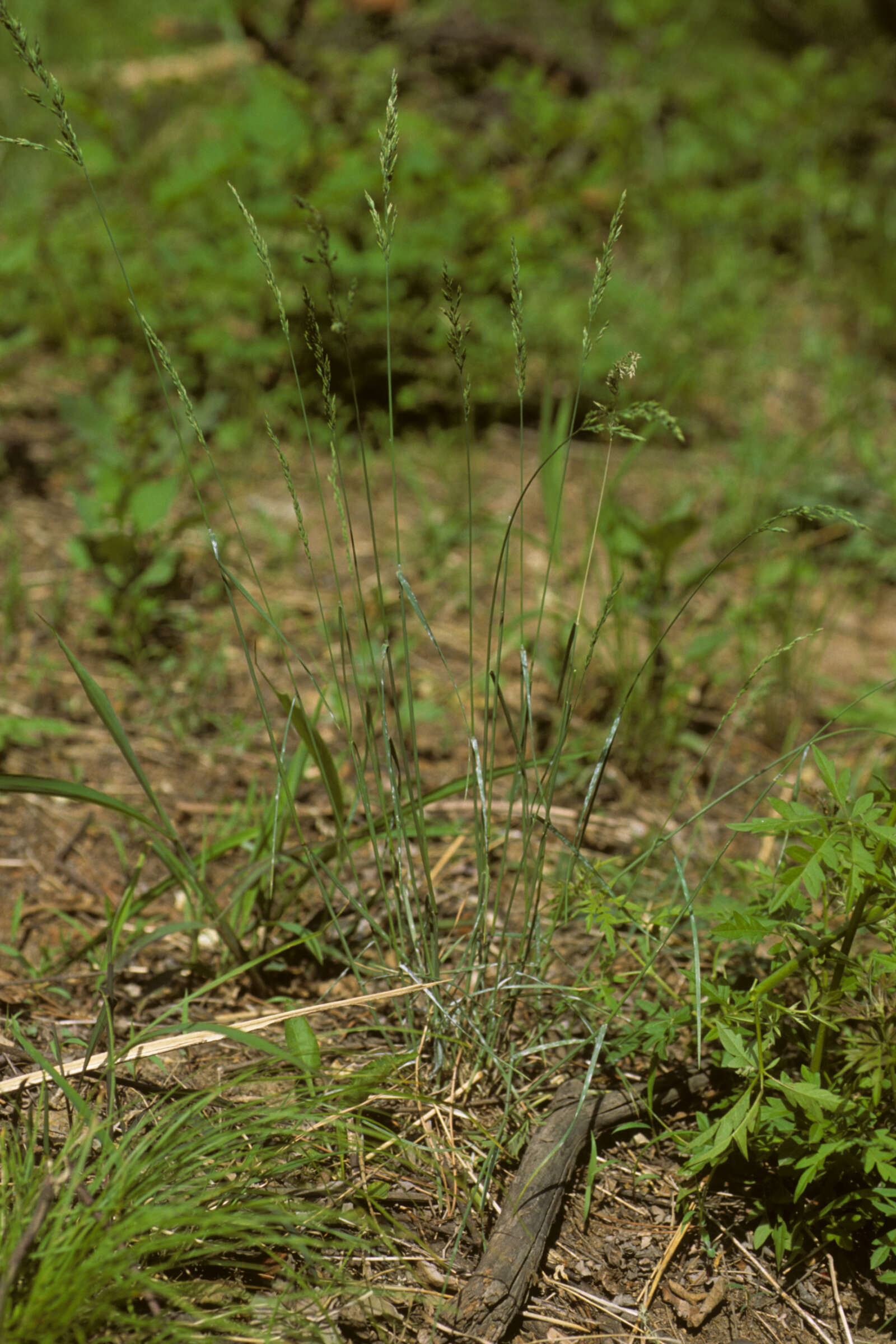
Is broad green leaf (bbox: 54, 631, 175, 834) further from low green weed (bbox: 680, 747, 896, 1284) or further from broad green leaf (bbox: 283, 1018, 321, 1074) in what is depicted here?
low green weed (bbox: 680, 747, 896, 1284)

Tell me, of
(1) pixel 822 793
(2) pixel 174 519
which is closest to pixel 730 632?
(1) pixel 822 793

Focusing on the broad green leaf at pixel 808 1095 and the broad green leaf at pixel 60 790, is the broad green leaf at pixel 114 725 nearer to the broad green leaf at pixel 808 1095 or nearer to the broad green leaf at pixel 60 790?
the broad green leaf at pixel 60 790

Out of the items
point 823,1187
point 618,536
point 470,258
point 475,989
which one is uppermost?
point 470,258

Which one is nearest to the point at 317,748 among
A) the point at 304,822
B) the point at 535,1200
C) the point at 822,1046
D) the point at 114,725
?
the point at 114,725

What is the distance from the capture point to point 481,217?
3.31 m

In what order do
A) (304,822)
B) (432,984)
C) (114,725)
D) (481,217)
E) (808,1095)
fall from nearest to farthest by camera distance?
(808,1095) < (432,984) < (114,725) < (304,822) < (481,217)

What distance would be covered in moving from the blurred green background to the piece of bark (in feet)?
5.59

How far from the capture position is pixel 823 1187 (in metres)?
1.34

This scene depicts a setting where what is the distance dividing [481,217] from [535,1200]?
9.57 feet

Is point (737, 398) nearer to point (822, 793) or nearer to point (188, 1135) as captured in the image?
point (822, 793)

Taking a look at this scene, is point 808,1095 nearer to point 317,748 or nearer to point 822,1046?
point 822,1046

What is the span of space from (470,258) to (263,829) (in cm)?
231

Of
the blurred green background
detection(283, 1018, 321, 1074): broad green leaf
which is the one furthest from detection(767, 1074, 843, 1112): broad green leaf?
the blurred green background

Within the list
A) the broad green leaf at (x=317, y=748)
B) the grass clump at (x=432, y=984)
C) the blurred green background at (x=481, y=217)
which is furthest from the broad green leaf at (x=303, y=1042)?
the blurred green background at (x=481, y=217)
